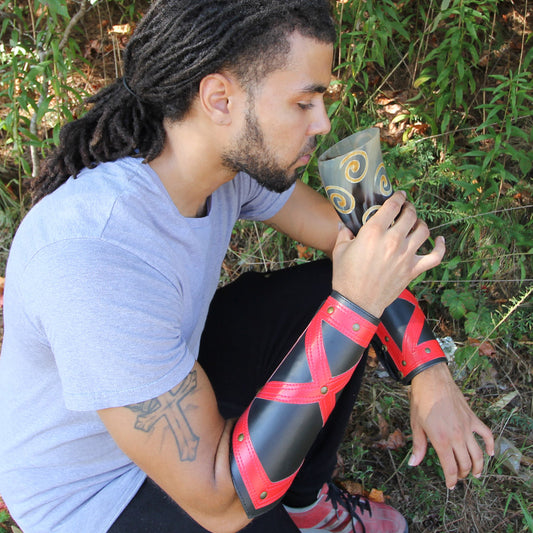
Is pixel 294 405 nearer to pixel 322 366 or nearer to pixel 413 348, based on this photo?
pixel 322 366

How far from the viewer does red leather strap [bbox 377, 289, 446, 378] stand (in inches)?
63.7

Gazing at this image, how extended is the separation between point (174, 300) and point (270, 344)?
1.78ft

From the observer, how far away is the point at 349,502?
1863 mm

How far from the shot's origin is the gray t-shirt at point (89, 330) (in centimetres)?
109

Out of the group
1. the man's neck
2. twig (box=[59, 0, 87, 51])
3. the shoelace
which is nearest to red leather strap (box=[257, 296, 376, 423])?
the man's neck

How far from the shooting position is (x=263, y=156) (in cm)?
142

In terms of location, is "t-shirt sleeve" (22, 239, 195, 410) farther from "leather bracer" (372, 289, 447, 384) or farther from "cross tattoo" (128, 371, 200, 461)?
"leather bracer" (372, 289, 447, 384)

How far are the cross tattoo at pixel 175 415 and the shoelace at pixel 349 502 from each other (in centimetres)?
85

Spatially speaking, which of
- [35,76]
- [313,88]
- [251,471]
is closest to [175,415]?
[251,471]

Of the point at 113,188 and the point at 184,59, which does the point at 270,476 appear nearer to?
the point at 113,188

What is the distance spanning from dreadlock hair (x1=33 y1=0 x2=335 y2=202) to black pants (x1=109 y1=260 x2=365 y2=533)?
0.60 metres

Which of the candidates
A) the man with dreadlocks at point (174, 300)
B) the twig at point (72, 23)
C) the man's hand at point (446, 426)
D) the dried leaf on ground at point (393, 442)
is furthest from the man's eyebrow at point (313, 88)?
the twig at point (72, 23)

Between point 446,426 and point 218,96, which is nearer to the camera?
point 218,96

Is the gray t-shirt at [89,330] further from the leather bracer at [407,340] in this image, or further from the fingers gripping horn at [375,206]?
the leather bracer at [407,340]
